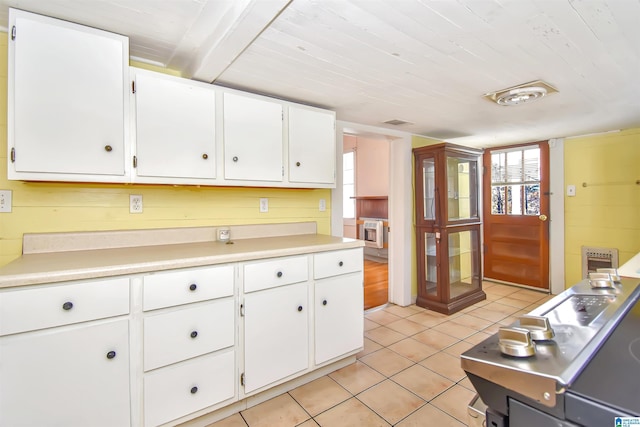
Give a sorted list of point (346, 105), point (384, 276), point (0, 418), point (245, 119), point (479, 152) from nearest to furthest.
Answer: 1. point (0, 418)
2. point (245, 119)
3. point (346, 105)
4. point (479, 152)
5. point (384, 276)

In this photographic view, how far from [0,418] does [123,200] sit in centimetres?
116

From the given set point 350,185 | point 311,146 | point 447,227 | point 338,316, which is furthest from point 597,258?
point 350,185

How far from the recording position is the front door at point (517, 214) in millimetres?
4168

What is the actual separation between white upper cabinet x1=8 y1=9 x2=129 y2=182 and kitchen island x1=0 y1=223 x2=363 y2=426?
0.46 meters

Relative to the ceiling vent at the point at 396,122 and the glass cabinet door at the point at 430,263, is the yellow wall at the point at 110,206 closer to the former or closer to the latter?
the ceiling vent at the point at 396,122

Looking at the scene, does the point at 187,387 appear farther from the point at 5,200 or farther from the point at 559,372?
the point at 559,372

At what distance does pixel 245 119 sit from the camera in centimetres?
215

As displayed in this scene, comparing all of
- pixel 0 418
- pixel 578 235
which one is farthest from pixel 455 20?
pixel 578 235

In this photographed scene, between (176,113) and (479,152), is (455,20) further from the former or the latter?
(479,152)

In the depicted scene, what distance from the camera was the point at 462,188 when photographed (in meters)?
3.78

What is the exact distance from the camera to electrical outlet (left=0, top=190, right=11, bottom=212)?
1.65 metres

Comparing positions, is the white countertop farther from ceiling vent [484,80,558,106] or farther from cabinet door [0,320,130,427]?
ceiling vent [484,80,558,106]

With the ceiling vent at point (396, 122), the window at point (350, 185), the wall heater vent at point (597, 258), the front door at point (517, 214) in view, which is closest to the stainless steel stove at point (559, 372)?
the ceiling vent at point (396, 122)

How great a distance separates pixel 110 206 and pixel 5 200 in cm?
47
